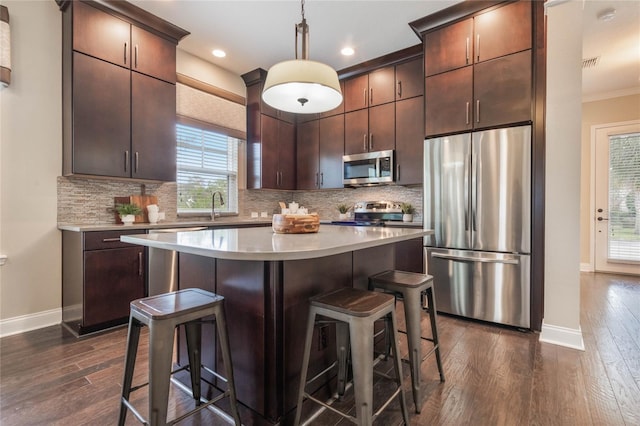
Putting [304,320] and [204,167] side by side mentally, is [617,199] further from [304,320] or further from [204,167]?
[204,167]

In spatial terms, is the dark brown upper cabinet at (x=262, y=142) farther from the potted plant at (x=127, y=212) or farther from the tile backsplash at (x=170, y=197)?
the potted plant at (x=127, y=212)

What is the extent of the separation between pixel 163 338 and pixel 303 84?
5.52 feet

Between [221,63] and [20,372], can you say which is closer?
[20,372]

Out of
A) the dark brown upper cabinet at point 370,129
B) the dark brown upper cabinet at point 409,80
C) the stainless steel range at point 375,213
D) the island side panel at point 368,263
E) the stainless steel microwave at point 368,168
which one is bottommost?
the island side panel at point 368,263

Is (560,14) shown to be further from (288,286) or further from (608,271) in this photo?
(608,271)

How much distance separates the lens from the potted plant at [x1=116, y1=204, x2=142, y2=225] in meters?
3.10

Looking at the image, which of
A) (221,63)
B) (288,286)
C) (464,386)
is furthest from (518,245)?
(221,63)

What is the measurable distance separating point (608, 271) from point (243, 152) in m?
6.10

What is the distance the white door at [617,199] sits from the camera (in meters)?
4.92

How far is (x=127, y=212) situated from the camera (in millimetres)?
3123

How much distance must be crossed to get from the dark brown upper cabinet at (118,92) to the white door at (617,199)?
641 centimetres

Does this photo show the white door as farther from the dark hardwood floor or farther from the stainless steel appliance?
the stainless steel appliance

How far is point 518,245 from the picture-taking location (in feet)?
8.96

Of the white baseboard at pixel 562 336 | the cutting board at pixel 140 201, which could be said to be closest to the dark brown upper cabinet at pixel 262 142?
the cutting board at pixel 140 201
